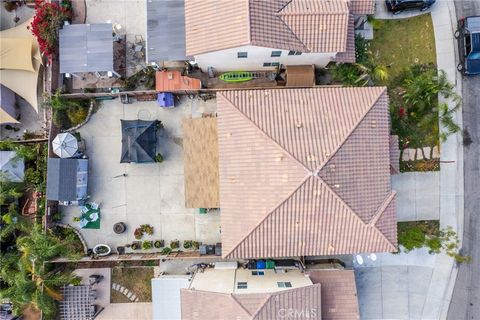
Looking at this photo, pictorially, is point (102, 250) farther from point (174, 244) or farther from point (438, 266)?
point (438, 266)

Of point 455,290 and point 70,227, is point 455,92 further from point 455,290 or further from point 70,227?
point 70,227

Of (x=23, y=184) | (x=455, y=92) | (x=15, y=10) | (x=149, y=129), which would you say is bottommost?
(x=23, y=184)

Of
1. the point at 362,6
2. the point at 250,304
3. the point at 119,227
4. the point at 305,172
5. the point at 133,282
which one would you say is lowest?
the point at 133,282

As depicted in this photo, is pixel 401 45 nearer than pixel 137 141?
No

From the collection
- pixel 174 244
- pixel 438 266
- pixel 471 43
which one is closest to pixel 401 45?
pixel 471 43

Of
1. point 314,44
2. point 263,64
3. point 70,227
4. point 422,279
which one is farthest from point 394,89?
point 70,227

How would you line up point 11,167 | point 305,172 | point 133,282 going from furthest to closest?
point 133,282 → point 11,167 → point 305,172

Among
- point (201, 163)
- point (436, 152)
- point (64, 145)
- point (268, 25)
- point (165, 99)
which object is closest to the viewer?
point (268, 25)
